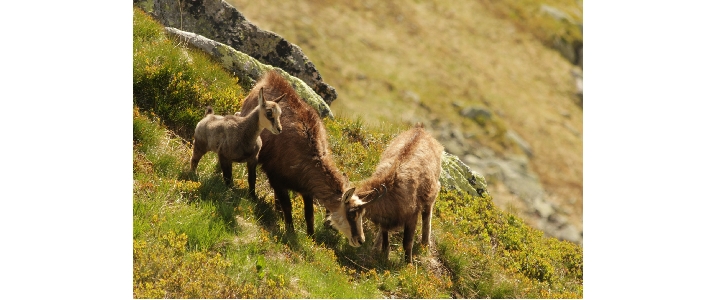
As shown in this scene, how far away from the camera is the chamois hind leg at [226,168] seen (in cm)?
1106

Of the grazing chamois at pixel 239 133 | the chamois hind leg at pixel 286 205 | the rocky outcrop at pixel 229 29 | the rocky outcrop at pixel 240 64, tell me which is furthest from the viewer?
the rocky outcrop at pixel 229 29

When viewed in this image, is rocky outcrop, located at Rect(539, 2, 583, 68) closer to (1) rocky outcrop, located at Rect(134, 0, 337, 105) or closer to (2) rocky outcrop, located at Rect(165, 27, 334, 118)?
(1) rocky outcrop, located at Rect(134, 0, 337, 105)

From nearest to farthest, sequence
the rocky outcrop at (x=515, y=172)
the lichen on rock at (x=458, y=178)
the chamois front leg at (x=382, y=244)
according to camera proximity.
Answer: the chamois front leg at (x=382, y=244) < the lichen on rock at (x=458, y=178) < the rocky outcrop at (x=515, y=172)

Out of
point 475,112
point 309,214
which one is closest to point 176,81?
point 309,214

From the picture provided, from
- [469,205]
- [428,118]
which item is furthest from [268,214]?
[428,118]

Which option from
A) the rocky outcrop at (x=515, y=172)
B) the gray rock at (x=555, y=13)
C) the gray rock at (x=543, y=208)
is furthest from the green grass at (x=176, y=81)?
the gray rock at (x=555, y=13)

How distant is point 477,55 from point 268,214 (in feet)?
171

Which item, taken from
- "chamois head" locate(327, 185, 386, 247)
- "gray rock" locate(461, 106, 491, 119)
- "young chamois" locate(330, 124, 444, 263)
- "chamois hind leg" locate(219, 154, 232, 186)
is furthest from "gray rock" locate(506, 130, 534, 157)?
"chamois hind leg" locate(219, 154, 232, 186)

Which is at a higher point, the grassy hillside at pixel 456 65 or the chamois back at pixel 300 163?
the chamois back at pixel 300 163

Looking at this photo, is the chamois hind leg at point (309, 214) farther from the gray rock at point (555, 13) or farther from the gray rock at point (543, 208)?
the gray rock at point (555, 13)

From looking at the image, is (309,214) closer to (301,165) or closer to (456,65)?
(301,165)

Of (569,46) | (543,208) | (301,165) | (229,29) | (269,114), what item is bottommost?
(543,208)

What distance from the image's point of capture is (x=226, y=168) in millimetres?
11141

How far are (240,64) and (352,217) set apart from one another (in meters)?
5.70
